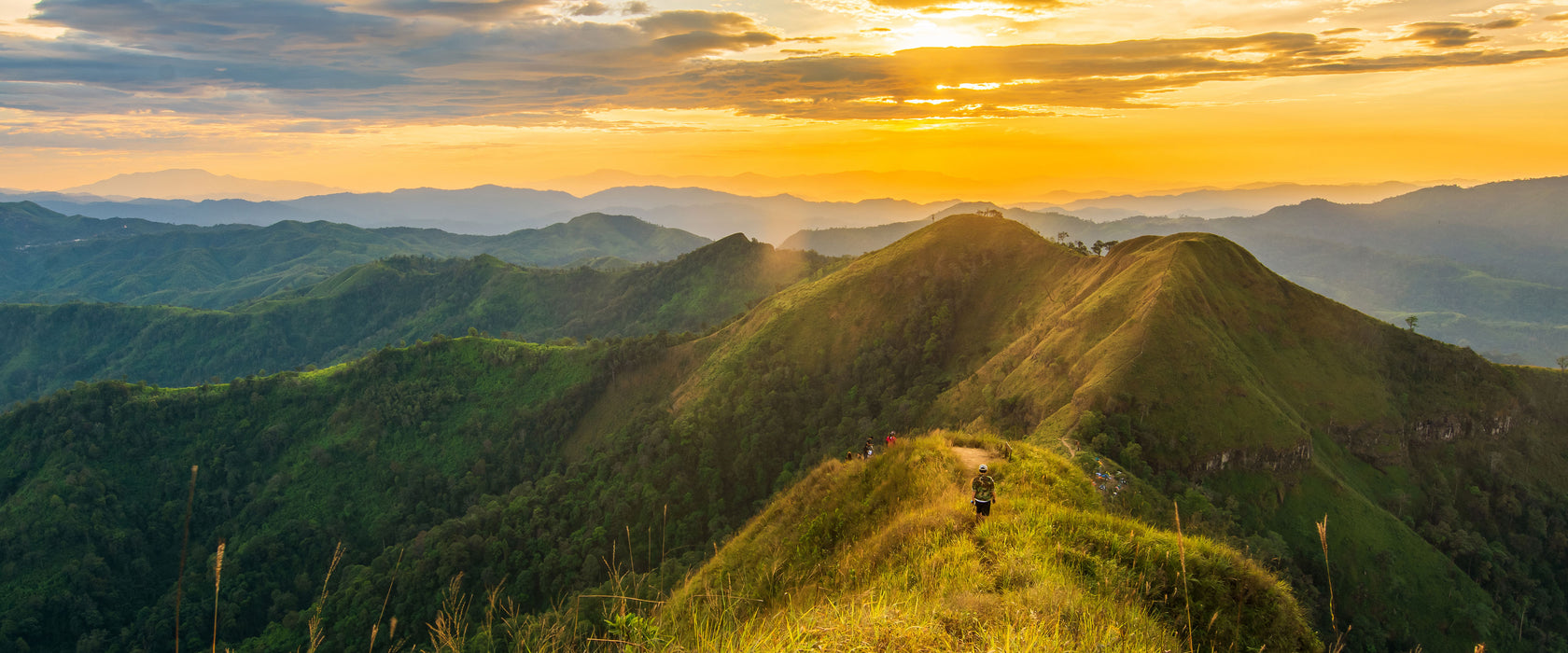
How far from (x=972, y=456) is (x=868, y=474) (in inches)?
147

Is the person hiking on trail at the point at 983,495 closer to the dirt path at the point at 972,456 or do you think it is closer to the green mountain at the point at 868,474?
the green mountain at the point at 868,474

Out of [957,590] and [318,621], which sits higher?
[318,621]

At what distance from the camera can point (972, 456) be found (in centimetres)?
2142

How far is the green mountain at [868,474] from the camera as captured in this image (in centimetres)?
1306

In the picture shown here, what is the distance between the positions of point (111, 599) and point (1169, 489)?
117 meters

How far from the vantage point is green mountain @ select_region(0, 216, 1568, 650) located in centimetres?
1306

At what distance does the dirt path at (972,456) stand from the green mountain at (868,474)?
0.93m

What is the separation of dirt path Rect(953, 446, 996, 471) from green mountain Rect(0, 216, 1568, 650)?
3.06ft

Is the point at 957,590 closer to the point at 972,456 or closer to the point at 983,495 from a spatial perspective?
the point at 983,495

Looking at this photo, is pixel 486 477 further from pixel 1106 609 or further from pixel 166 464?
pixel 1106 609

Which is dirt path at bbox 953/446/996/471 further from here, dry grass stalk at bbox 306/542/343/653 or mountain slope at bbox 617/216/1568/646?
mountain slope at bbox 617/216/1568/646

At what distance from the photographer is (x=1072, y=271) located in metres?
A: 79.8

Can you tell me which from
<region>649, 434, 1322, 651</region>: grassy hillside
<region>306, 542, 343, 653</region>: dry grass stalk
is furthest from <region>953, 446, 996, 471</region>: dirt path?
<region>306, 542, 343, 653</region>: dry grass stalk

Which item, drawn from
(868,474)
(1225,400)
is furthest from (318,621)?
(1225,400)
